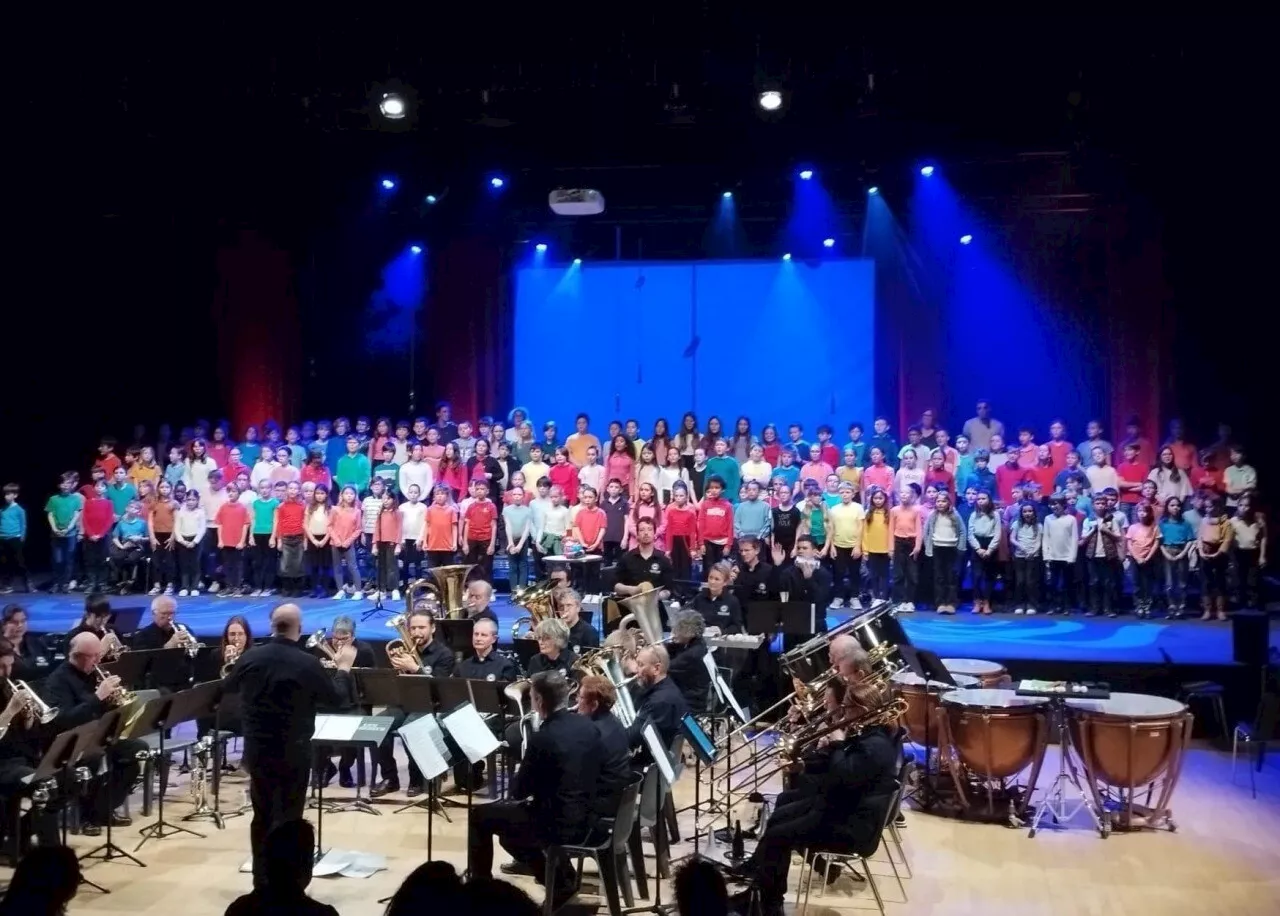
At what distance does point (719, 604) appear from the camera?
35.2 feet

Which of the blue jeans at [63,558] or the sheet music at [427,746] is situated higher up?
the blue jeans at [63,558]

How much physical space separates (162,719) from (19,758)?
0.86 m

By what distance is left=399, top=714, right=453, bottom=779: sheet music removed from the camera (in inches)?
257

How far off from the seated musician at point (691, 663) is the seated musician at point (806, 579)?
2585mm

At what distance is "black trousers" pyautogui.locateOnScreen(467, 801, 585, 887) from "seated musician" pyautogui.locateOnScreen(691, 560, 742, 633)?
4056 millimetres

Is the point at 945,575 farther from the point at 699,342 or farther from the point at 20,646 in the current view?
the point at 20,646

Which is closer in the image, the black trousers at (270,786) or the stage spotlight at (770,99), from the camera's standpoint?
the black trousers at (270,786)

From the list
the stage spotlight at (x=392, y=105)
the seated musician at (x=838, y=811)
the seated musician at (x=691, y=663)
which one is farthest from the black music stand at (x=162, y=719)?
the stage spotlight at (x=392, y=105)

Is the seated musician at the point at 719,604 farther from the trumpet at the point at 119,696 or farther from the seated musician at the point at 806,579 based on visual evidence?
the trumpet at the point at 119,696

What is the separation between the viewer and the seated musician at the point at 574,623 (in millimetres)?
9578

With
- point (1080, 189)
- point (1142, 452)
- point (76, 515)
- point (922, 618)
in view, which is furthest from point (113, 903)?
point (1080, 189)

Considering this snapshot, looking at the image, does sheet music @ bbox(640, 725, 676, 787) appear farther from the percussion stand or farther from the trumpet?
the trumpet

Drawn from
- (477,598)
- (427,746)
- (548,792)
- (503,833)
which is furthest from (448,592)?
(548,792)

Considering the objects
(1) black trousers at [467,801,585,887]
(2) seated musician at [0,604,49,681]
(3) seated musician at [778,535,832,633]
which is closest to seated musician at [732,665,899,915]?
(1) black trousers at [467,801,585,887]
